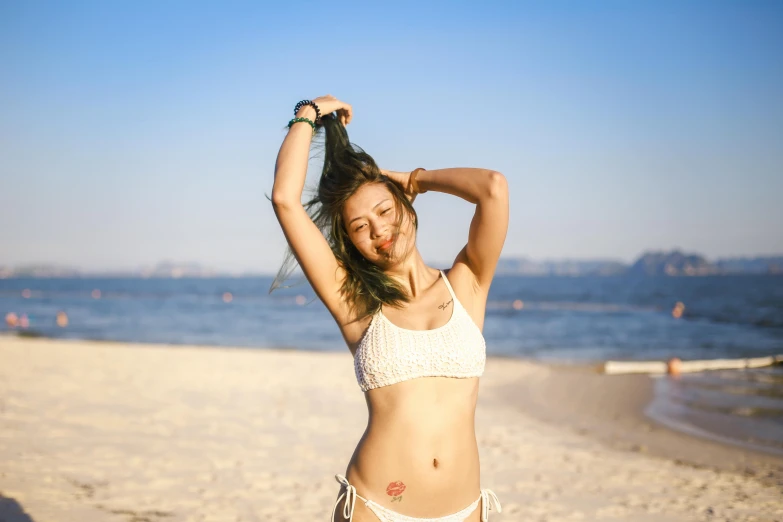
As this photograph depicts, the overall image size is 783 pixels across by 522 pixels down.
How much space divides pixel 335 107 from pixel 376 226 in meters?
0.55

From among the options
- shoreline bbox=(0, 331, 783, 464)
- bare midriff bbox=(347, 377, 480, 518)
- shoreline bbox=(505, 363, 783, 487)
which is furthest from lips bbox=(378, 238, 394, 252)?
shoreline bbox=(0, 331, 783, 464)

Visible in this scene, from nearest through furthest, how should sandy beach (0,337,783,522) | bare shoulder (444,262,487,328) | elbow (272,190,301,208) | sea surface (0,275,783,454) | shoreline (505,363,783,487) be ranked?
elbow (272,190,301,208), bare shoulder (444,262,487,328), sandy beach (0,337,783,522), shoreline (505,363,783,487), sea surface (0,275,783,454)

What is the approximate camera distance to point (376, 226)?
244cm

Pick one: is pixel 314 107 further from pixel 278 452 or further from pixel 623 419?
pixel 623 419

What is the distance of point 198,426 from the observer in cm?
852

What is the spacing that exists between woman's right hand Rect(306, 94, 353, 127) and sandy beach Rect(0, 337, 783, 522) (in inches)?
146

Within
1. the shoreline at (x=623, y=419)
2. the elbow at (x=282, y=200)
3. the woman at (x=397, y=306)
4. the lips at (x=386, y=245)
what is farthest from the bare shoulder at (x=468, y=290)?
the shoreline at (x=623, y=419)

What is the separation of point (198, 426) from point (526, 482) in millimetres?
4234

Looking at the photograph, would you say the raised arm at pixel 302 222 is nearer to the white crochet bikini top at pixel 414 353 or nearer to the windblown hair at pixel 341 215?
the windblown hair at pixel 341 215

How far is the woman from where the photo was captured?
7.53 feet

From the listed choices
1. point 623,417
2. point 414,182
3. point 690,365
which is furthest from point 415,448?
point 690,365

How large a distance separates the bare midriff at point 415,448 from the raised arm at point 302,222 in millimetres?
385

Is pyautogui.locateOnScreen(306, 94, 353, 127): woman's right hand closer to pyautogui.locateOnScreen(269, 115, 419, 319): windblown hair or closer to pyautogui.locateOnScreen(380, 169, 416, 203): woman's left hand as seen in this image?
pyautogui.locateOnScreen(269, 115, 419, 319): windblown hair

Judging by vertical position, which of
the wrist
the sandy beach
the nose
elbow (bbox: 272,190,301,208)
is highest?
the wrist
